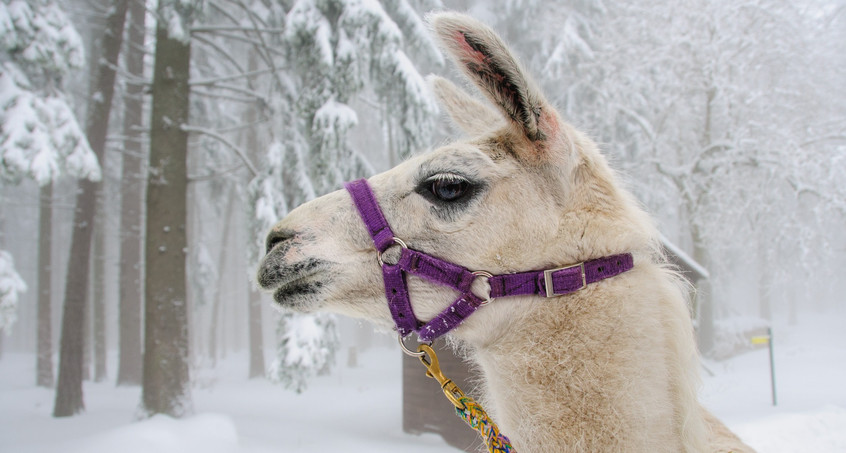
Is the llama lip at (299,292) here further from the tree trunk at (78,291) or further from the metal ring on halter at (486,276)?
the tree trunk at (78,291)

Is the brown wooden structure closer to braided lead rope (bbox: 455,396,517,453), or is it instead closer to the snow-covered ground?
the snow-covered ground

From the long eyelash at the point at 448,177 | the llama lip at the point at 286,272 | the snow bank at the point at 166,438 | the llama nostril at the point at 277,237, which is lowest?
the snow bank at the point at 166,438

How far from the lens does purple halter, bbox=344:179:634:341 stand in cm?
142

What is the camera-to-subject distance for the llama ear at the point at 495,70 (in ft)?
4.52

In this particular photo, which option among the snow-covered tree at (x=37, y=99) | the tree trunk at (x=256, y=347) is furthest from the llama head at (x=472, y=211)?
the tree trunk at (x=256, y=347)

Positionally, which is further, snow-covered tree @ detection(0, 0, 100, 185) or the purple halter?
snow-covered tree @ detection(0, 0, 100, 185)

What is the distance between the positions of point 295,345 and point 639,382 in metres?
5.88

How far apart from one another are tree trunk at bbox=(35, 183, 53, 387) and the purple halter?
1448cm

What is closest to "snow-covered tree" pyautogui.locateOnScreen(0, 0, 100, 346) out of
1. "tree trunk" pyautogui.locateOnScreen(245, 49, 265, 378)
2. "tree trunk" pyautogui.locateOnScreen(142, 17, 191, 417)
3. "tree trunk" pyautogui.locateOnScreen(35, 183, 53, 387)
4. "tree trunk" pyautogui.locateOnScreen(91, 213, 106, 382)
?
"tree trunk" pyautogui.locateOnScreen(142, 17, 191, 417)

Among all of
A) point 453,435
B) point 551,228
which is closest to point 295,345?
point 453,435

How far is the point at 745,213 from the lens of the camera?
1405cm

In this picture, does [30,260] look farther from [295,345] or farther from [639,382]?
[639,382]

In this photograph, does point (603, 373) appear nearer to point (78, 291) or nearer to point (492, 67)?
point (492, 67)

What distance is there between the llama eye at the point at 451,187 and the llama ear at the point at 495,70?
0.85 ft
